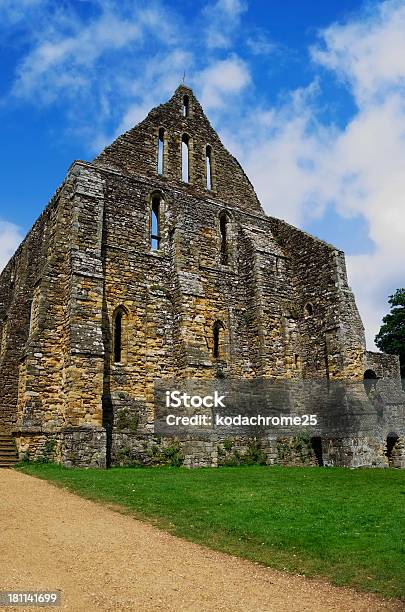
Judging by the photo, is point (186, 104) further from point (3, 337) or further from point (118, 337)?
point (3, 337)

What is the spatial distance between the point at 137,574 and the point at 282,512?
4.10m

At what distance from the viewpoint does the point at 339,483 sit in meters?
14.2

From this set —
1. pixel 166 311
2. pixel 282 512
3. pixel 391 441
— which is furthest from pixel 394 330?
pixel 282 512

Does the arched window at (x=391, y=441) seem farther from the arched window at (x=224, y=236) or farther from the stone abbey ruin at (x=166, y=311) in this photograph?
the arched window at (x=224, y=236)

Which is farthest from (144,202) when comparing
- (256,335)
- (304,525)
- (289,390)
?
(304,525)

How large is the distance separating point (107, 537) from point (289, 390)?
13.7 m

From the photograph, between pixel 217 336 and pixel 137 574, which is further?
pixel 217 336

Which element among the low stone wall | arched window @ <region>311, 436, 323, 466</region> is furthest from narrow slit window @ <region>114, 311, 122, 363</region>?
arched window @ <region>311, 436, 323, 466</region>

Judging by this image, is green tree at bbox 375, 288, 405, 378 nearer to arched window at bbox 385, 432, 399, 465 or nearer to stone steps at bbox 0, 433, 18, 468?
arched window at bbox 385, 432, 399, 465

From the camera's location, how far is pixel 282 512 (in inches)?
398

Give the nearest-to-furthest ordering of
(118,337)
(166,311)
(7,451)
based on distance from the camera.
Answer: (7,451)
(118,337)
(166,311)

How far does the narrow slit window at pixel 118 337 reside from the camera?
1900 centimetres

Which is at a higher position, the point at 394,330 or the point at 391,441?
the point at 394,330

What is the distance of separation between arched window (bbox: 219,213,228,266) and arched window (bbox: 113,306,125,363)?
5782 millimetres
